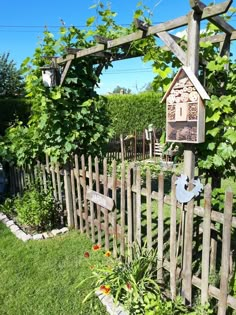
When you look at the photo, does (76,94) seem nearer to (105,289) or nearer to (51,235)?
(51,235)

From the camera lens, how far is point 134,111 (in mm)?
13688

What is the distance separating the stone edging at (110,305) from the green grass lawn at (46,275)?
5 cm

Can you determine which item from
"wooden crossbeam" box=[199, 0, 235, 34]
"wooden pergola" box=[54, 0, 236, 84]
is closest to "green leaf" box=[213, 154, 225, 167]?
"wooden pergola" box=[54, 0, 236, 84]

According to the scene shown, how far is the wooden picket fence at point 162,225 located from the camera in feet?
6.95

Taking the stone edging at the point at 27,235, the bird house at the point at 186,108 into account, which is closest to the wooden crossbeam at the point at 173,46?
the bird house at the point at 186,108

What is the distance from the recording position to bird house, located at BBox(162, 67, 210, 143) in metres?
2.12

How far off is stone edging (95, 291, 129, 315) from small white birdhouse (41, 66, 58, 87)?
2.69 metres

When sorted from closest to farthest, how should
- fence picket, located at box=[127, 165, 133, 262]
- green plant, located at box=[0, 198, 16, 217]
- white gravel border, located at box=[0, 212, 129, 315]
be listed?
white gravel border, located at box=[0, 212, 129, 315]
fence picket, located at box=[127, 165, 133, 262]
green plant, located at box=[0, 198, 16, 217]

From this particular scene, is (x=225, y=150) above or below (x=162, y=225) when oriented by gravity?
above

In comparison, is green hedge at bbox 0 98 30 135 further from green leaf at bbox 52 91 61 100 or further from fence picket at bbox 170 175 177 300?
fence picket at bbox 170 175 177 300

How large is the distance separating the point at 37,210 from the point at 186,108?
2.75 meters

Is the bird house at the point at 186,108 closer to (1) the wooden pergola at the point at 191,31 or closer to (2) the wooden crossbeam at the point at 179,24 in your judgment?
(1) the wooden pergola at the point at 191,31

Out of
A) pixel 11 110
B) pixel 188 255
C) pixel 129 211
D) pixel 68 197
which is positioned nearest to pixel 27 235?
pixel 68 197

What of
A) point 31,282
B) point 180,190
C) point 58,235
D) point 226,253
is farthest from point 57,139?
point 226,253
